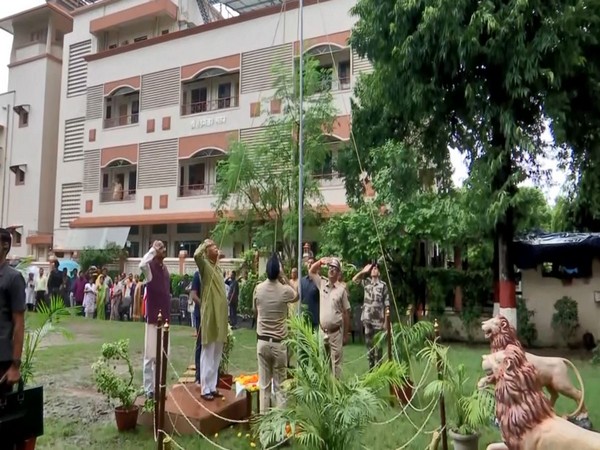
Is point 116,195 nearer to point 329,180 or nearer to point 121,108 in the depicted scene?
point 121,108

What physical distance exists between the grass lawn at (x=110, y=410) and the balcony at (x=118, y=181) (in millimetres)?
11251

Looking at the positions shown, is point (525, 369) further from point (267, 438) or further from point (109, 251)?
point (109, 251)

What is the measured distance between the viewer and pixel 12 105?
27516 millimetres

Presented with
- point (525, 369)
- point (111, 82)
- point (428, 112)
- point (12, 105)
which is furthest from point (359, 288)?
point (12, 105)

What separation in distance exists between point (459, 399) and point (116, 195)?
70.6ft

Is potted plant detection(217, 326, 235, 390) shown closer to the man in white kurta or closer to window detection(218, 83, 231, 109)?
the man in white kurta

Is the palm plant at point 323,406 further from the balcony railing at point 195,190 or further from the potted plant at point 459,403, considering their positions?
the balcony railing at point 195,190

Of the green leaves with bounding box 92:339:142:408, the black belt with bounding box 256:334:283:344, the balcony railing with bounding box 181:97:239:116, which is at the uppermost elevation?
the balcony railing with bounding box 181:97:239:116

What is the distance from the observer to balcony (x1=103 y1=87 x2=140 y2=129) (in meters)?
24.0

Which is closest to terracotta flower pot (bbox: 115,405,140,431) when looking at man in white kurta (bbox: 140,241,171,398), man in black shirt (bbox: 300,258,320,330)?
man in white kurta (bbox: 140,241,171,398)

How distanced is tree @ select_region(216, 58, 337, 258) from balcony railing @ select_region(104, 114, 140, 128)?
977cm

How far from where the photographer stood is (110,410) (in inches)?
257

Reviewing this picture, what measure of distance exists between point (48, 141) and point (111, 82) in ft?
16.4

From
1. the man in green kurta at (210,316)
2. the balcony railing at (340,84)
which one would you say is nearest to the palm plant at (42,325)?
the man in green kurta at (210,316)
